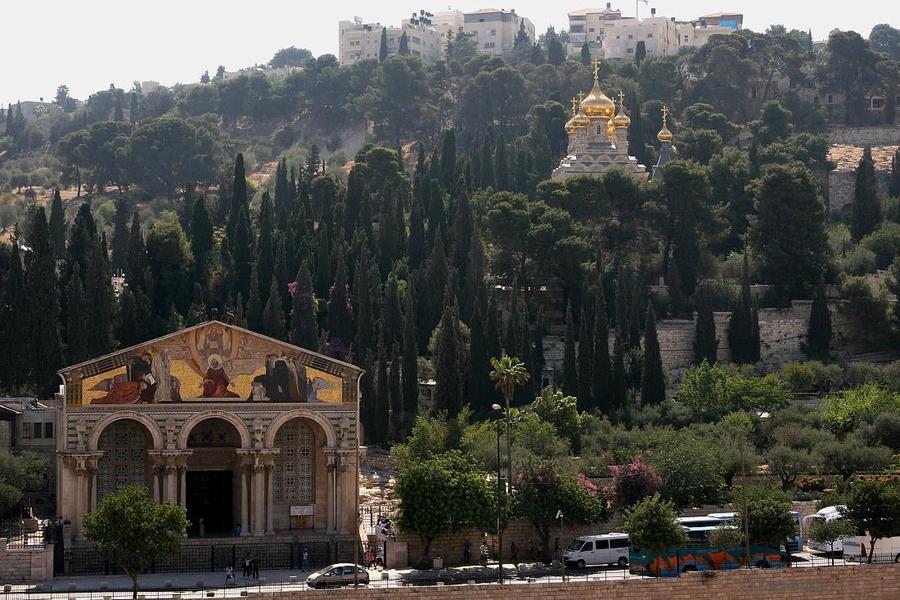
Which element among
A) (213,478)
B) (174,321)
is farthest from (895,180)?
(213,478)

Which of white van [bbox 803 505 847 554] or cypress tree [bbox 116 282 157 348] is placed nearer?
white van [bbox 803 505 847 554]

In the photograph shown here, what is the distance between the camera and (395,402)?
7681cm

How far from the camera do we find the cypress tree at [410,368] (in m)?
77.2

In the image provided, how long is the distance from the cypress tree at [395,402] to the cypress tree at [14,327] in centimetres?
1406

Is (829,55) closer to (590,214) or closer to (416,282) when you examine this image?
(590,214)

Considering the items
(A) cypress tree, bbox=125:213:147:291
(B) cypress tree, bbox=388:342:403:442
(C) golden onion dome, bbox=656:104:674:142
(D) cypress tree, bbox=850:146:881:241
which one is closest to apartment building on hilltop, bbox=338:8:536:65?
(C) golden onion dome, bbox=656:104:674:142

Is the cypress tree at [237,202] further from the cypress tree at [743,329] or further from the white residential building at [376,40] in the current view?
the white residential building at [376,40]

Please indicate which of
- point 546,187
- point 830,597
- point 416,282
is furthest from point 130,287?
point 830,597

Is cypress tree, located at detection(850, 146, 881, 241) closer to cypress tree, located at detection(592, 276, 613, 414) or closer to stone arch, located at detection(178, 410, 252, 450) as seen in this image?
cypress tree, located at detection(592, 276, 613, 414)

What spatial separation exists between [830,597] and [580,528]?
8518 millimetres

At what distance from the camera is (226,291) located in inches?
3529

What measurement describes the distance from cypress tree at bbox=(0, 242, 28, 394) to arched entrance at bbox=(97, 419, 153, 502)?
16.2m

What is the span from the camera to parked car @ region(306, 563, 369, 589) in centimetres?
5338

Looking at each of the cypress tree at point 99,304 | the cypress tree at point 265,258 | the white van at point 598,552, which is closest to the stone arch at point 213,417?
the white van at point 598,552
